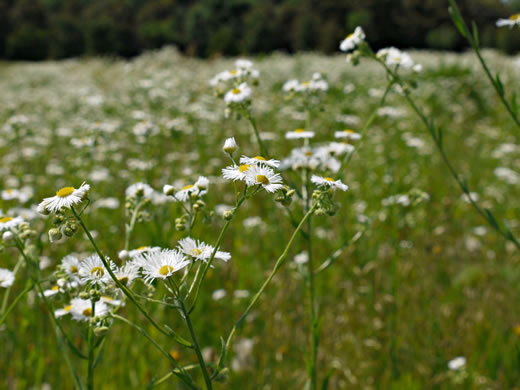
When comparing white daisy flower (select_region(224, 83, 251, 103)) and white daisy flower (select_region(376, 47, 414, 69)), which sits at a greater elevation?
white daisy flower (select_region(376, 47, 414, 69))

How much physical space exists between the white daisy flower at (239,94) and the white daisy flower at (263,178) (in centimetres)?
69

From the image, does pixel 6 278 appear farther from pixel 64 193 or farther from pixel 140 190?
pixel 64 193

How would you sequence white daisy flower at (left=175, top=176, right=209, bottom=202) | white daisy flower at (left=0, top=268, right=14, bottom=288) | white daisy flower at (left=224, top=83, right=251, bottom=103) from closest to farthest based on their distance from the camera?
white daisy flower at (left=175, top=176, right=209, bottom=202), white daisy flower at (left=0, top=268, right=14, bottom=288), white daisy flower at (left=224, top=83, right=251, bottom=103)

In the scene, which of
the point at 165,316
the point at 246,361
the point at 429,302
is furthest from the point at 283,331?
the point at 429,302

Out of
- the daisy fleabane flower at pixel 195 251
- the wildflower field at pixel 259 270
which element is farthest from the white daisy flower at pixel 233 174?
the daisy fleabane flower at pixel 195 251

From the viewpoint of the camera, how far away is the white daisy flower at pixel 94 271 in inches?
36.5

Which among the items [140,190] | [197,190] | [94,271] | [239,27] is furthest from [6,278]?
[239,27]

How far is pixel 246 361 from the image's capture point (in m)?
2.08

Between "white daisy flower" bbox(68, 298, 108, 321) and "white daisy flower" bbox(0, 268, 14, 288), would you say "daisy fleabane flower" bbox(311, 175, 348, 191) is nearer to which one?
"white daisy flower" bbox(68, 298, 108, 321)

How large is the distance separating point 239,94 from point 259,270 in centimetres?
141

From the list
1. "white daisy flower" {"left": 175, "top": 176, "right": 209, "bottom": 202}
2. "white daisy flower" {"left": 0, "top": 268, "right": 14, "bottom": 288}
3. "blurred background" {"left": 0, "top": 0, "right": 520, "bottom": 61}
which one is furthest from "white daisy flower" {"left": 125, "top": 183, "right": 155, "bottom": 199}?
"blurred background" {"left": 0, "top": 0, "right": 520, "bottom": 61}

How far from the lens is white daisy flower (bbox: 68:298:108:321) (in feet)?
3.92

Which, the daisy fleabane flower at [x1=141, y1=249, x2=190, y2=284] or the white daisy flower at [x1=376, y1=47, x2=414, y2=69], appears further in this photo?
the white daisy flower at [x1=376, y1=47, x2=414, y2=69]

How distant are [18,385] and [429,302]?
1.97 meters
